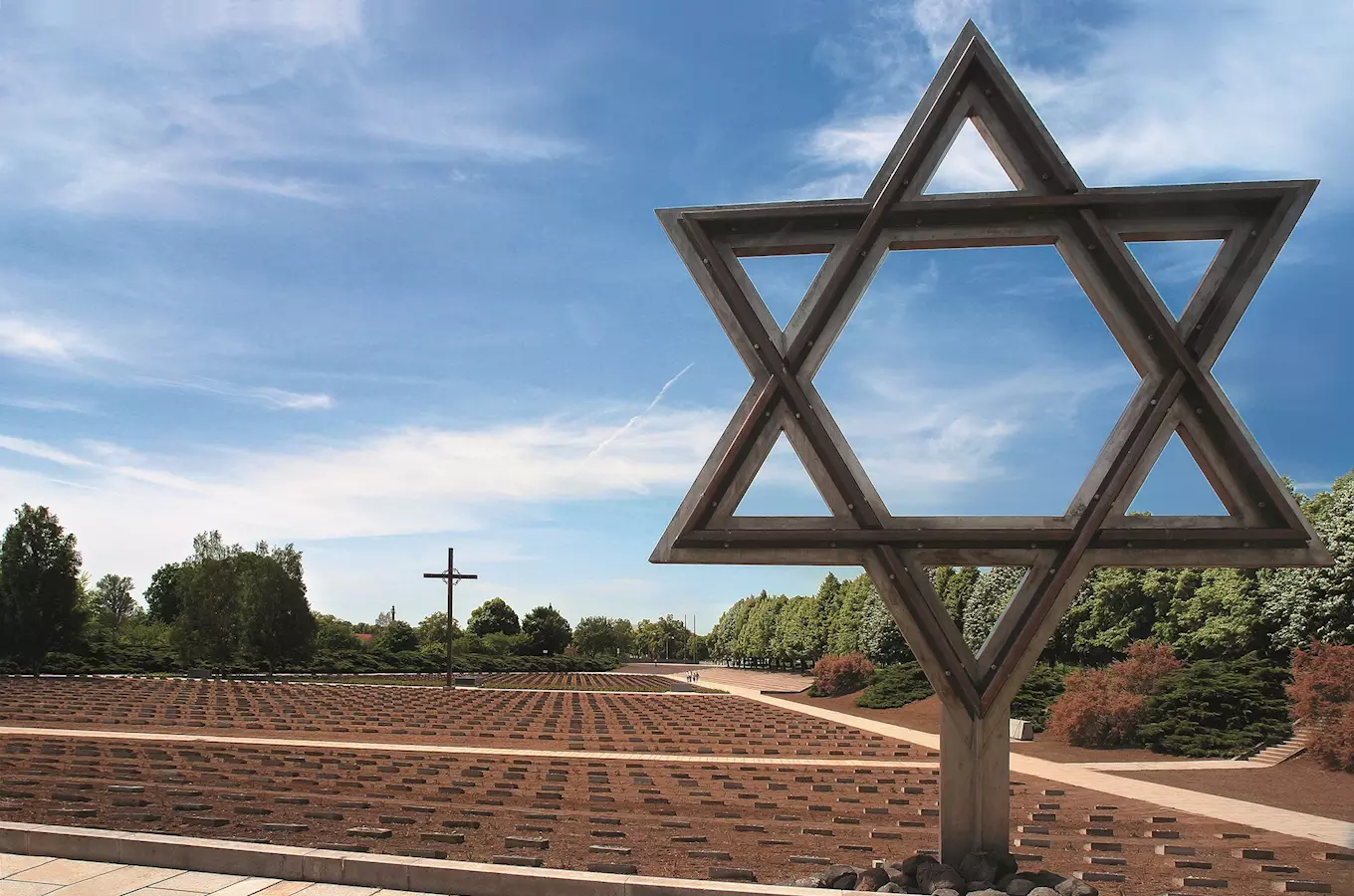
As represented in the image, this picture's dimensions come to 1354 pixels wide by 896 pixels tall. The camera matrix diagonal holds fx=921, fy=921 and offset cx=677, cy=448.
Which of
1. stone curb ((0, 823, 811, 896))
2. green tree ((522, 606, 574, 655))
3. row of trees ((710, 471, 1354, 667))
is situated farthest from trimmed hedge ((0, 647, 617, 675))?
stone curb ((0, 823, 811, 896))

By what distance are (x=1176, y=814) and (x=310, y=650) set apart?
50.9 metres

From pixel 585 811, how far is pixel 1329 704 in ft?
55.8

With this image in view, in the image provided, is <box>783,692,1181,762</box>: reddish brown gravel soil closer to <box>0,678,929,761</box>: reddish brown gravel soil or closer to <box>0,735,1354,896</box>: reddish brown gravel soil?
<box>0,678,929,761</box>: reddish brown gravel soil

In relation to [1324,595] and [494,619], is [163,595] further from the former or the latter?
[1324,595]

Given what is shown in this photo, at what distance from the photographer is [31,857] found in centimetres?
760

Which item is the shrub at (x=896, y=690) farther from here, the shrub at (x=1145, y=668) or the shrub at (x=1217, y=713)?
the shrub at (x=1217, y=713)

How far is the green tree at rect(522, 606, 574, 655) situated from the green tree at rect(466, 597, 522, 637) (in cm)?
489

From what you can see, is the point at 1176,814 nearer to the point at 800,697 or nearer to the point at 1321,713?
the point at 1321,713

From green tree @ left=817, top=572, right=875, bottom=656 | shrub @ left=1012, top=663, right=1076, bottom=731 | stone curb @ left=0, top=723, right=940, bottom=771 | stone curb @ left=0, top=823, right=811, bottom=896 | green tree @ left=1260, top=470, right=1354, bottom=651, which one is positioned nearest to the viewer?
stone curb @ left=0, top=823, right=811, bottom=896

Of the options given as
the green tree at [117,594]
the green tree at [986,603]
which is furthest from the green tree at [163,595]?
the green tree at [986,603]

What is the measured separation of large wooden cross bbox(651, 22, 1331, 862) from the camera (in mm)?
6949

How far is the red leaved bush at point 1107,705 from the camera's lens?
23016mm

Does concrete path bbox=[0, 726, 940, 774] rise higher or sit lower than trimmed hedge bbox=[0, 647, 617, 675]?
higher

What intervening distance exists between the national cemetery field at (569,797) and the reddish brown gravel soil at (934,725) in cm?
338
